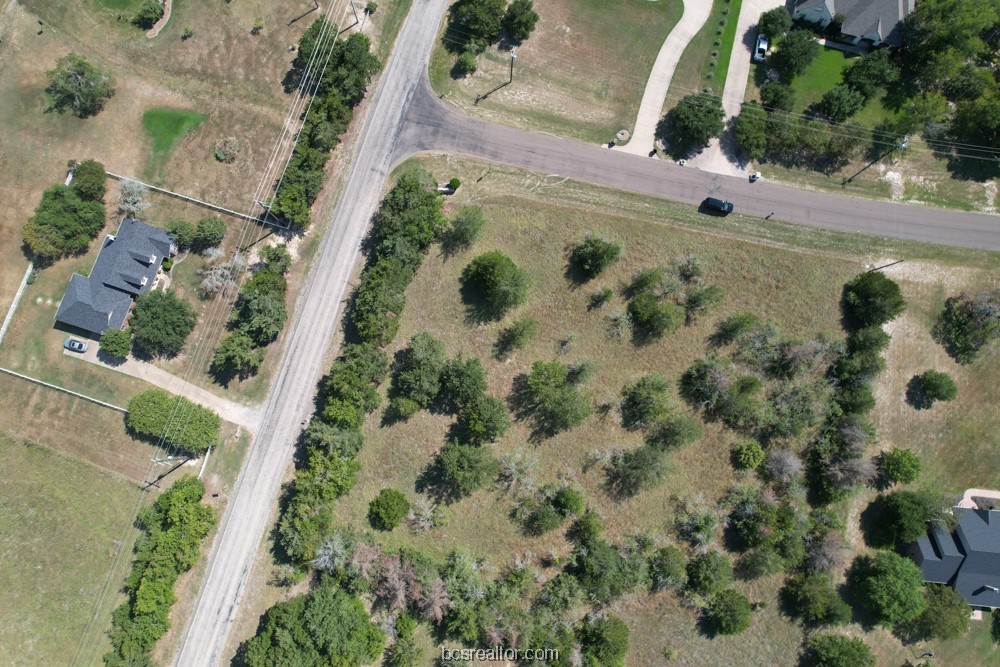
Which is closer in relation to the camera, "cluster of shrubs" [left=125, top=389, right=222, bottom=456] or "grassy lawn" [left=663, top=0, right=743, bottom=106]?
"cluster of shrubs" [left=125, top=389, right=222, bottom=456]

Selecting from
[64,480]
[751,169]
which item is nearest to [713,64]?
[751,169]

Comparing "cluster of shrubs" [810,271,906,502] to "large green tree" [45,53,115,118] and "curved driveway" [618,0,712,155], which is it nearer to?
"curved driveway" [618,0,712,155]

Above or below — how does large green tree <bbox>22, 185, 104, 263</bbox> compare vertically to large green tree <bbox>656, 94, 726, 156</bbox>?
below

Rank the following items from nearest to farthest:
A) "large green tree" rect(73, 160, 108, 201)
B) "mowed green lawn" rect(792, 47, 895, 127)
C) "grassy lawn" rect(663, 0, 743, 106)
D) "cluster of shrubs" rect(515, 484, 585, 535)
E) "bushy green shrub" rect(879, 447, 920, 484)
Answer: "bushy green shrub" rect(879, 447, 920, 484) → "cluster of shrubs" rect(515, 484, 585, 535) → "large green tree" rect(73, 160, 108, 201) → "mowed green lawn" rect(792, 47, 895, 127) → "grassy lawn" rect(663, 0, 743, 106)

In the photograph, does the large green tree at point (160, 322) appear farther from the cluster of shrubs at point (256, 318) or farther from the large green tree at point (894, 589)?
the large green tree at point (894, 589)

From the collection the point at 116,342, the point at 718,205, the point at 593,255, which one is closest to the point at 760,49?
the point at 718,205

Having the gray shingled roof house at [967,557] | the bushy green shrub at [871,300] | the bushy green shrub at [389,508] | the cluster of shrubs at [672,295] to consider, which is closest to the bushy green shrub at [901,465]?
the gray shingled roof house at [967,557]

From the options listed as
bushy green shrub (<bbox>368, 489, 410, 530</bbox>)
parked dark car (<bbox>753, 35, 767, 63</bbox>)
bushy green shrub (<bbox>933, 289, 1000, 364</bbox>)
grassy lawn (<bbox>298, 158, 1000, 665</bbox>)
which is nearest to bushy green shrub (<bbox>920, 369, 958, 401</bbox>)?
grassy lawn (<bbox>298, 158, 1000, 665</bbox>)
